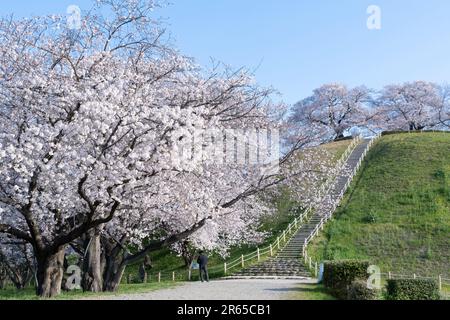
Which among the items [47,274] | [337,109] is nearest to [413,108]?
[337,109]

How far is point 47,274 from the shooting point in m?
19.6

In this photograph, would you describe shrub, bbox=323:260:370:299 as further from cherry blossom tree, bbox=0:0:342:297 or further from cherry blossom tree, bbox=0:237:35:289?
cherry blossom tree, bbox=0:237:35:289

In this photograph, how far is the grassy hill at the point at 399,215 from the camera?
36812mm

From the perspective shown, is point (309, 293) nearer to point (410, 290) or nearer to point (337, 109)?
point (410, 290)

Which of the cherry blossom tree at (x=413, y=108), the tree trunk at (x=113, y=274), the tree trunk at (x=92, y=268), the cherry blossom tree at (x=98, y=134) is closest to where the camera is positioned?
the cherry blossom tree at (x=98, y=134)

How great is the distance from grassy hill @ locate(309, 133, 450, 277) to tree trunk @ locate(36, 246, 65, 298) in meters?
21.4

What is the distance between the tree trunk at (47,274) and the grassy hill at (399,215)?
21.4 metres

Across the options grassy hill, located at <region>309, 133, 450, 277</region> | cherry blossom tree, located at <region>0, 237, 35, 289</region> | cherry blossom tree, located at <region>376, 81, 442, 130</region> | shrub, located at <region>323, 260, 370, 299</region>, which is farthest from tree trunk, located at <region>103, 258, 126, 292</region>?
cherry blossom tree, located at <region>376, 81, 442, 130</region>

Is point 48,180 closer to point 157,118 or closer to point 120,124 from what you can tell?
point 120,124

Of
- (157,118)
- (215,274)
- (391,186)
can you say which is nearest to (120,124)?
(157,118)

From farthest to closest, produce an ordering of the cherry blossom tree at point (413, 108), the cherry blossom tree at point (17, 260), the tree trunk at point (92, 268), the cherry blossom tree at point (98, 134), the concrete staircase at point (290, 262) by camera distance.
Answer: the cherry blossom tree at point (413, 108) → the cherry blossom tree at point (17, 260) → the concrete staircase at point (290, 262) → the tree trunk at point (92, 268) → the cherry blossom tree at point (98, 134)

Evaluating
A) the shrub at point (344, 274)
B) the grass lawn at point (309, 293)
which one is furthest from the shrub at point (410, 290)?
the grass lawn at point (309, 293)

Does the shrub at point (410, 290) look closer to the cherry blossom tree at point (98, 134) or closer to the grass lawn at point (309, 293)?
the grass lawn at point (309, 293)

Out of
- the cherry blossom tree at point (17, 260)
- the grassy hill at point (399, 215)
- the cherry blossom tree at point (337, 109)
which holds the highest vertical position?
the cherry blossom tree at point (337, 109)
